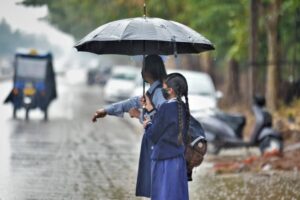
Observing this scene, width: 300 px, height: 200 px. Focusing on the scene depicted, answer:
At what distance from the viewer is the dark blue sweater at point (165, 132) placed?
7.81 m

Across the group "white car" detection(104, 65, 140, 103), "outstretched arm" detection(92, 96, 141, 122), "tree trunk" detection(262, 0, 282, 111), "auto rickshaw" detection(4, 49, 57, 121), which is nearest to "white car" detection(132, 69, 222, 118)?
"tree trunk" detection(262, 0, 282, 111)

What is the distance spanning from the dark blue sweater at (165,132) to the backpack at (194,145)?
180mm

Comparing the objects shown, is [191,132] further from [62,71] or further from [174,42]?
[62,71]

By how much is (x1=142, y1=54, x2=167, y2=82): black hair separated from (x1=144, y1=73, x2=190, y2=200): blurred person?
28 centimetres

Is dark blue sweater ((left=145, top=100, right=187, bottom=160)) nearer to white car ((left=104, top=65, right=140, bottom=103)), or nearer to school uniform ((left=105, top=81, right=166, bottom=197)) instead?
school uniform ((left=105, top=81, right=166, bottom=197))

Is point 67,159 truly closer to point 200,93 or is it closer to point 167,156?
point 200,93

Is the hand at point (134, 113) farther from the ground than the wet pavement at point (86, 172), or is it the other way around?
the hand at point (134, 113)

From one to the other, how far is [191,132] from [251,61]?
1592 centimetres

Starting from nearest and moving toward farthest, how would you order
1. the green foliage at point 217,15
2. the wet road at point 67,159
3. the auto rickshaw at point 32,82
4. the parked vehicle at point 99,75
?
the wet road at point 67,159 < the green foliage at point 217,15 < the auto rickshaw at point 32,82 < the parked vehicle at point 99,75

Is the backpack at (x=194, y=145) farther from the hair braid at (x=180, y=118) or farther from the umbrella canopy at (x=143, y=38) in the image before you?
the umbrella canopy at (x=143, y=38)

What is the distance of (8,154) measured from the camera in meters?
17.2

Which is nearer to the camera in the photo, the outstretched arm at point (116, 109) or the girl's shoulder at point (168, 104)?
the girl's shoulder at point (168, 104)

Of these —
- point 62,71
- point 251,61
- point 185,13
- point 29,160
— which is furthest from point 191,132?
point 62,71

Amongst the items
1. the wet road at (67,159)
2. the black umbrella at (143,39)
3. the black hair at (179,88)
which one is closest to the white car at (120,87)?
the wet road at (67,159)
